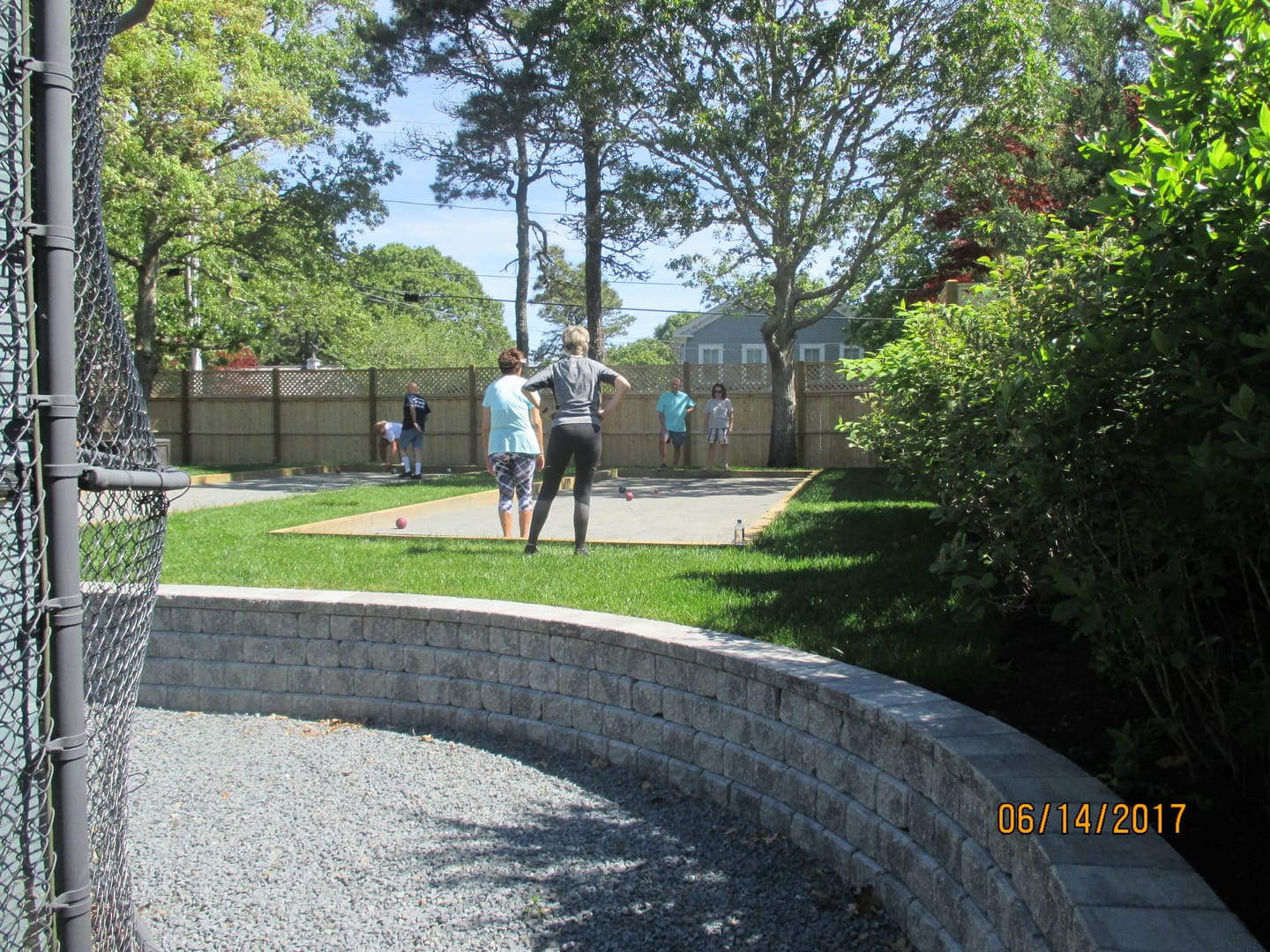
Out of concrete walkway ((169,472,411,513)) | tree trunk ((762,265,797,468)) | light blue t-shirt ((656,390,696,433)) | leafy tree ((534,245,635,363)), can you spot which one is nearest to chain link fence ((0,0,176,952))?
concrete walkway ((169,472,411,513))

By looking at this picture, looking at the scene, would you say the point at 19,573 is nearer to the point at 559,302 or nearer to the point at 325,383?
the point at 325,383

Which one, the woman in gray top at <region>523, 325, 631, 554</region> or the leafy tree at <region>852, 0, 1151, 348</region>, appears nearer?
the woman in gray top at <region>523, 325, 631, 554</region>

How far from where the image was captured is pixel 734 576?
5.80 metres

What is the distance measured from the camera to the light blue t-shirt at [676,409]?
17.9 metres

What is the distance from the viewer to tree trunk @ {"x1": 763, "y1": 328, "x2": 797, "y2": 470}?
63.6 ft

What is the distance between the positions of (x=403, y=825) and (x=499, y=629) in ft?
3.64

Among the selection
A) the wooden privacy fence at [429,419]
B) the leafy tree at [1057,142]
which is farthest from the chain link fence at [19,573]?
the wooden privacy fence at [429,419]

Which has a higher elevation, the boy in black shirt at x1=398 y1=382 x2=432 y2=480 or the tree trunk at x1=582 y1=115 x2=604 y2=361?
the tree trunk at x1=582 y1=115 x2=604 y2=361

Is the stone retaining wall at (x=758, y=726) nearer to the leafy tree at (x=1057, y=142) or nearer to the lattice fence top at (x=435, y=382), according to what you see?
the leafy tree at (x=1057, y=142)

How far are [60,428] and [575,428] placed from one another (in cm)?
467

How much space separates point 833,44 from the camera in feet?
51.5

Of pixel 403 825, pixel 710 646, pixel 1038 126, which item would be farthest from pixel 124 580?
pixel 1038 126

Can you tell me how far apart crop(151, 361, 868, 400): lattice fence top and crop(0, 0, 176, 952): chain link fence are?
18.0m
